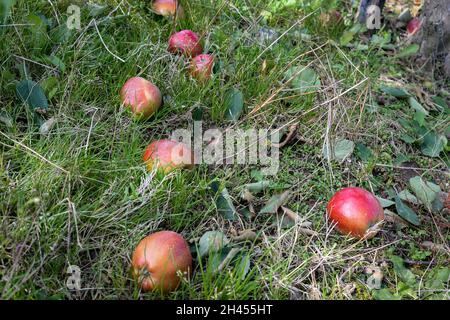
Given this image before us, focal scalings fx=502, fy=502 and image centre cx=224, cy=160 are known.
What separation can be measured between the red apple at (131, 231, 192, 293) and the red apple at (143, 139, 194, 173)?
28 cm

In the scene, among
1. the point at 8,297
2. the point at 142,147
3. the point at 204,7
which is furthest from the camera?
the point at 204,7

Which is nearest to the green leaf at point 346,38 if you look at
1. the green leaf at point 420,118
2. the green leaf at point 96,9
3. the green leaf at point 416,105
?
the green leaf at point 416,105

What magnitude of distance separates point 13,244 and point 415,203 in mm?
1285

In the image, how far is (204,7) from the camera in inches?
91.9

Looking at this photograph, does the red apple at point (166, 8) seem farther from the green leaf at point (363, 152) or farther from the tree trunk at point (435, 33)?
the tree trunk at point (435, 33)

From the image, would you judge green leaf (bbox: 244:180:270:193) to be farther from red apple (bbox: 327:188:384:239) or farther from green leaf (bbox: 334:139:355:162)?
green leaf (bbox: 334:139:355:162)

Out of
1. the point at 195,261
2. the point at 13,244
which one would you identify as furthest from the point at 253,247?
the point at 13,244

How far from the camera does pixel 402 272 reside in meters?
1.47

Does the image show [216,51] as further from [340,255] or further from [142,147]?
[340,255]

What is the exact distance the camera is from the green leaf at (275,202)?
160cm

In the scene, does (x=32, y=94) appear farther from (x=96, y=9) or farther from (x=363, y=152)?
(x=363, y=152)

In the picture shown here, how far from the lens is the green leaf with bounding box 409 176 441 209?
68.2 inches

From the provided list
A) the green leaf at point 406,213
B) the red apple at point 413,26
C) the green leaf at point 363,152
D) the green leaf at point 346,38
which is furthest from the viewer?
the red apple at point 413,26

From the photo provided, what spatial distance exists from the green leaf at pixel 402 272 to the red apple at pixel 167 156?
0.69 m
